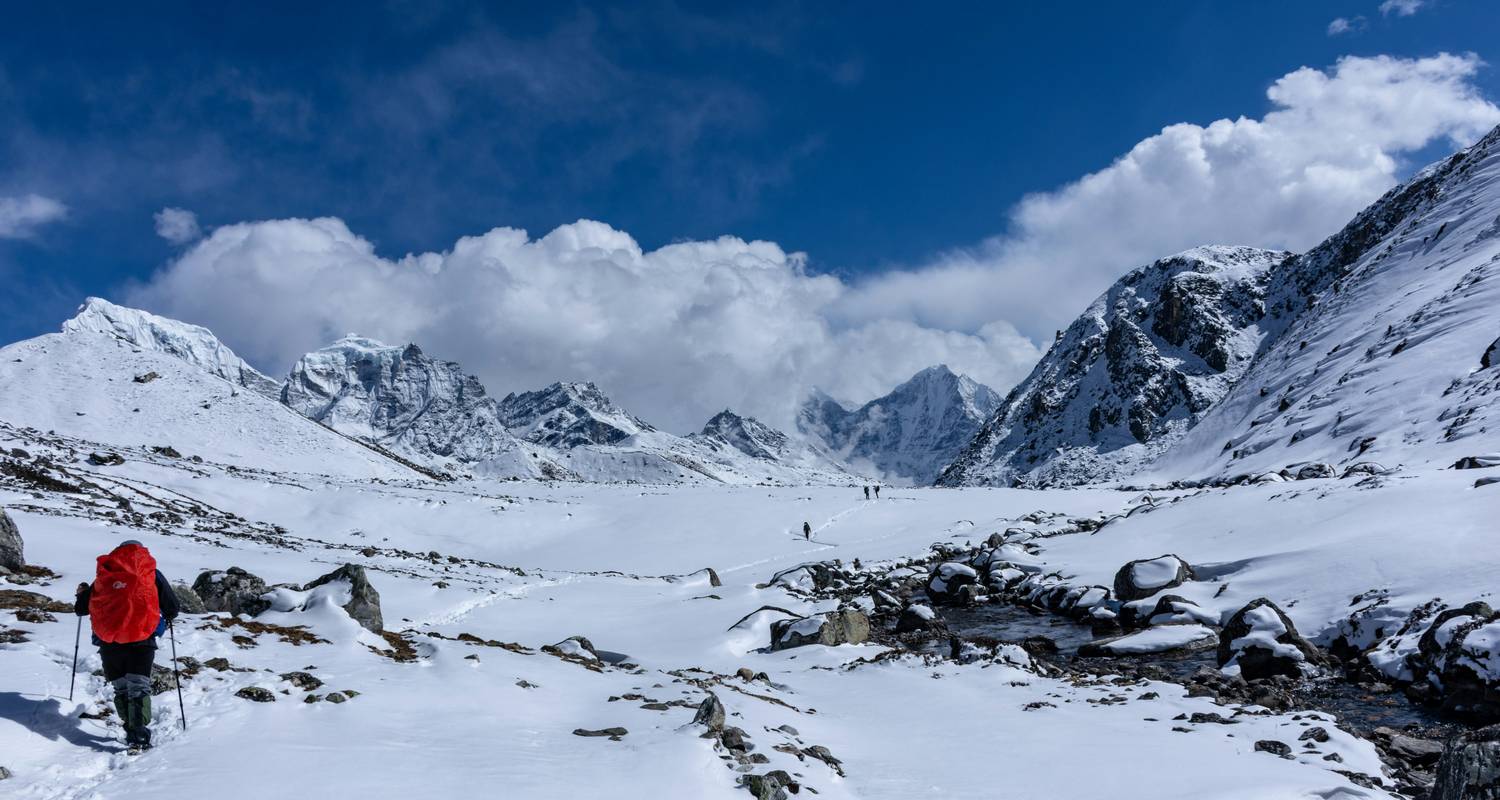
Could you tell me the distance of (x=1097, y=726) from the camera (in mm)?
12383

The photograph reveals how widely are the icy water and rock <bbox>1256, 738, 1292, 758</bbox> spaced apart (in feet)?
8.78

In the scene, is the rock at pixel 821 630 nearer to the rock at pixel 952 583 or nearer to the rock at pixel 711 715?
the rock at pixel 952 583

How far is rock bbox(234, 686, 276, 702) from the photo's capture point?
31.1 feet

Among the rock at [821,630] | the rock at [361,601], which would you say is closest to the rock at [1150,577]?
the rock at [821,630]

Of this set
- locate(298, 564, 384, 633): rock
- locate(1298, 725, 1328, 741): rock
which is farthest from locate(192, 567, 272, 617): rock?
locate(1298, 725, 1328, 741): rock

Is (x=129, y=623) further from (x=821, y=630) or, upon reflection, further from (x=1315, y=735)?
(x=1315, y=735)

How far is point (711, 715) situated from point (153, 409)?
Result: 7587 centimetres

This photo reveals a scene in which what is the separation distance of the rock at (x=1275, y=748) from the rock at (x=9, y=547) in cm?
2261

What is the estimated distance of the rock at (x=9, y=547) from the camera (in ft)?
49.8

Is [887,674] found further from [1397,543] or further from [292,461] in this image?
[292,461]

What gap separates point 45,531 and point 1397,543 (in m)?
35.6

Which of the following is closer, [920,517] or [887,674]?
[887,674]

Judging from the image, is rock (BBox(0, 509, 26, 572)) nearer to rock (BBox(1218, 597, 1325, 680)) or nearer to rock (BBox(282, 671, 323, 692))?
rock (BBox(282, 671, 323, 692))

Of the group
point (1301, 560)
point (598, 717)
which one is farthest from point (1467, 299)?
point (598, 717)
